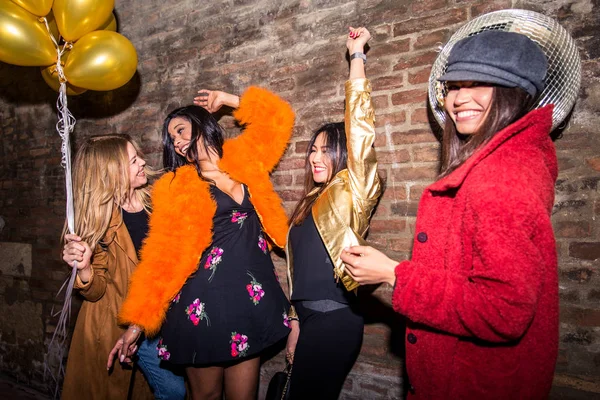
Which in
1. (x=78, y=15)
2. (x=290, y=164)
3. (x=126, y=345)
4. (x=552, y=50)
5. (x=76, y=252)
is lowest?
(x=126, y=345)

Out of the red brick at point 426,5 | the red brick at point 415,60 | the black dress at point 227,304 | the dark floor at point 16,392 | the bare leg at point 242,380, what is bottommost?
the dark floor at point 16,392

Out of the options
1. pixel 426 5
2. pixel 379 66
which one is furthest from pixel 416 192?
pixel 426 5

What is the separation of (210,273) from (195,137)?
823 millimetres

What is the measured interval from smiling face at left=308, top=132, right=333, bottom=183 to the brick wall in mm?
289

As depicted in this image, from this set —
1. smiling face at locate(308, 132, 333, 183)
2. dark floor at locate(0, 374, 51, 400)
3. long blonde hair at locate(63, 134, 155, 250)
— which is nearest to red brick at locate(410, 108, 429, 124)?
smiling face at locate(308, 132, 333, 183)

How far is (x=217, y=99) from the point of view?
7.91 feet

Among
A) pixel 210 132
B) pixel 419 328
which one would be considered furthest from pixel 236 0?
pixel 419 328

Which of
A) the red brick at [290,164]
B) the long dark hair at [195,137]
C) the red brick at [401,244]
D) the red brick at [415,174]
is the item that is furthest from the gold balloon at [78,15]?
the red brick at [401,244]

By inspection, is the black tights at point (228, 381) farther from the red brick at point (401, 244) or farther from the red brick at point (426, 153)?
the red brick at point (426, 153)

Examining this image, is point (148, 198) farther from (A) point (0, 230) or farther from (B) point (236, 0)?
(A) point (0, 230)

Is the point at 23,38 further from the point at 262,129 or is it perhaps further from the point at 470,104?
the point at 470,104

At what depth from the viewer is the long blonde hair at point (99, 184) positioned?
2051 millimetres

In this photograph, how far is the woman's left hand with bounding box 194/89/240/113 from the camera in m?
2.41

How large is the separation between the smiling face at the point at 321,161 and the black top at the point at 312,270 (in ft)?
0.70
